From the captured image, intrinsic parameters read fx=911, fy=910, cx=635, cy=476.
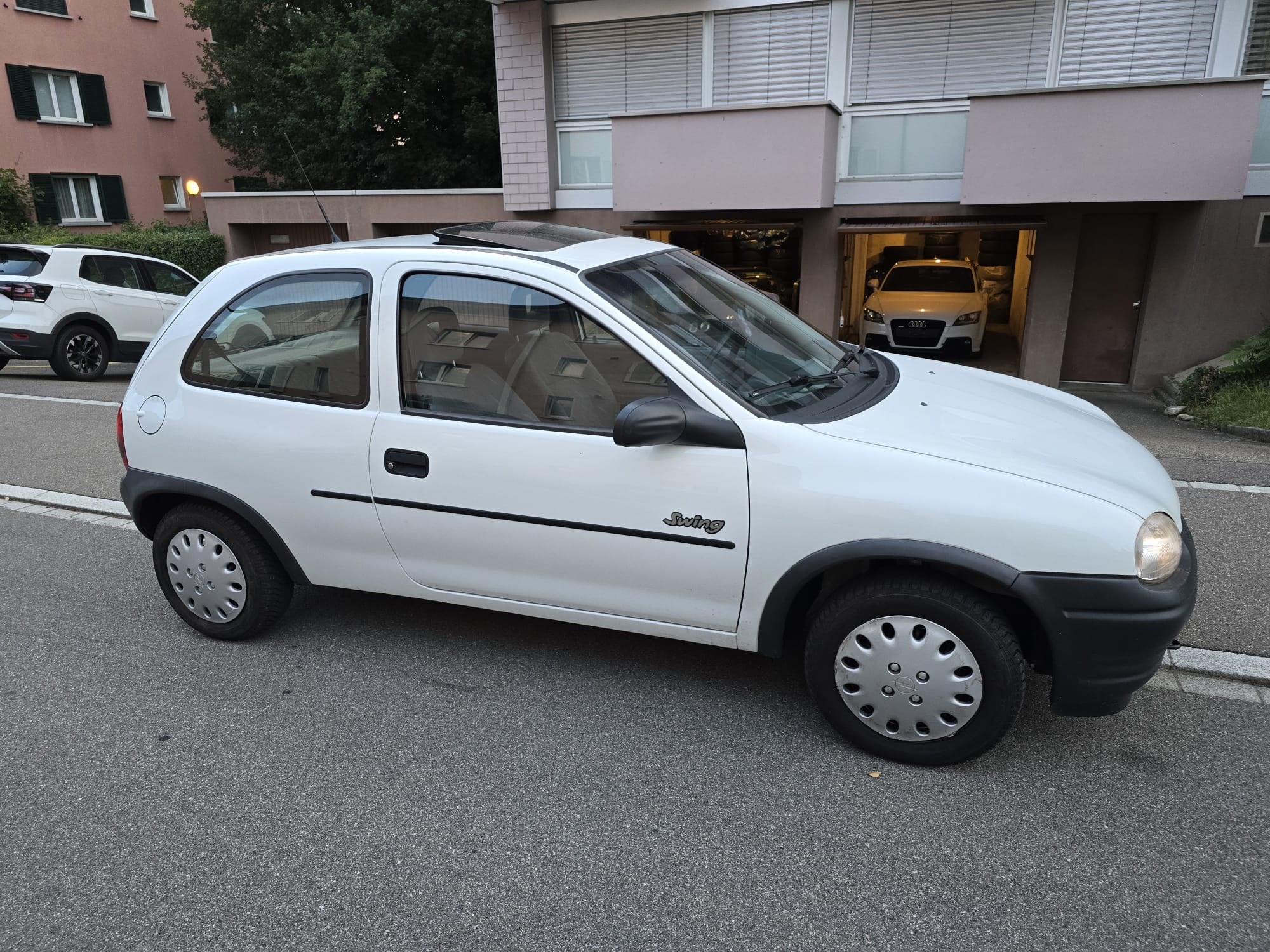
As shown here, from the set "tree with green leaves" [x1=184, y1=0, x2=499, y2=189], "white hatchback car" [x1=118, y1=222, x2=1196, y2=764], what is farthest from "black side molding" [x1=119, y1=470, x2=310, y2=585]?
"tree with green leaves" [x1=184, y1=0, x2=499, y2=189]

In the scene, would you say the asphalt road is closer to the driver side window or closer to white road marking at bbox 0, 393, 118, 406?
the driver side window

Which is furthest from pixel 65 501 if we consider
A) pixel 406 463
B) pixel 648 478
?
pixel 648 478

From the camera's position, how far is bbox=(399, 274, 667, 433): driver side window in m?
3.36

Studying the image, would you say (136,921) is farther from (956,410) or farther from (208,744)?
(956,410)

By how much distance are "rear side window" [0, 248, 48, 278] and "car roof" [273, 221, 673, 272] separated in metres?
10.0

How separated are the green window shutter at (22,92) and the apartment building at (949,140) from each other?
17.1 metres

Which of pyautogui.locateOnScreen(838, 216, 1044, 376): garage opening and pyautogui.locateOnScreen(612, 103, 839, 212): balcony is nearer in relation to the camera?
pyautogui.locateOnScreen(612, 103, 839, 212): balcony

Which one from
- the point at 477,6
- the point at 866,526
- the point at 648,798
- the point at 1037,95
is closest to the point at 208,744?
the point at 648,798

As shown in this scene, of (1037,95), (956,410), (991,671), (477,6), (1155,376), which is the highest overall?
(477,6)

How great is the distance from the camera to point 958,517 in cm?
289

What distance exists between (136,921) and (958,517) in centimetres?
271

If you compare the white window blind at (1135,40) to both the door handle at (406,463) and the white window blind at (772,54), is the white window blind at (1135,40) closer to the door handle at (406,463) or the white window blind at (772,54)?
the white window blind at (772,54)

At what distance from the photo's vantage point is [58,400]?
412 inches

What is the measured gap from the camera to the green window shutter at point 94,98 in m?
25.2
